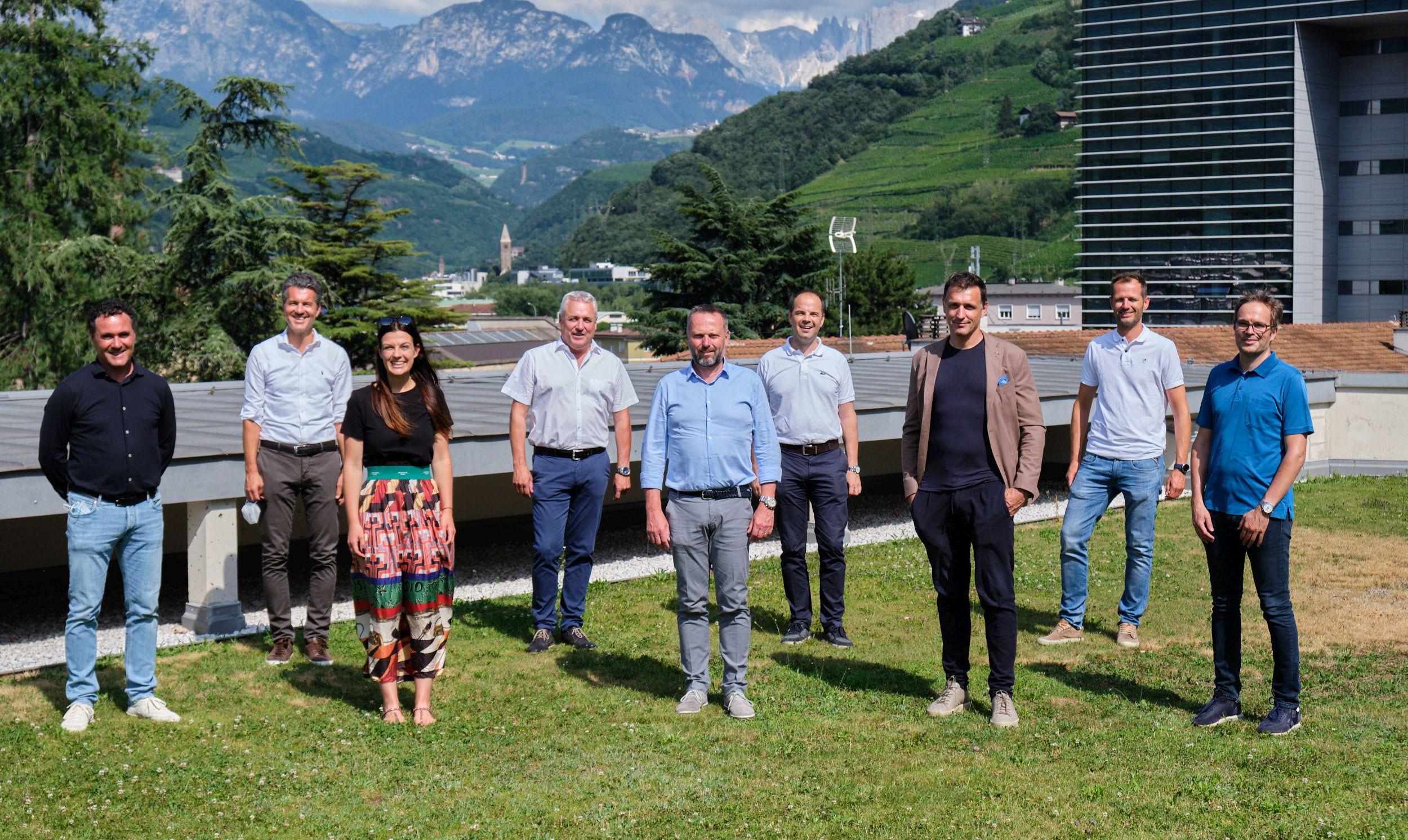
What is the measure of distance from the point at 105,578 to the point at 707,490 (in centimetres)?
305

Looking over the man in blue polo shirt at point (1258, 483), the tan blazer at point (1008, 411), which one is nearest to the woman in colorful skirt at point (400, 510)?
the tan blazer at point (1008, 411)

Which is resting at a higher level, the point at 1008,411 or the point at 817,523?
the point at 1008,411

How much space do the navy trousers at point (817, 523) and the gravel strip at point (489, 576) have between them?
1.88m

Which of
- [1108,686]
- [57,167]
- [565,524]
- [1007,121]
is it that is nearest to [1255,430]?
[1108,686]

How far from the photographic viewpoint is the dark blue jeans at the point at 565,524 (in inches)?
295

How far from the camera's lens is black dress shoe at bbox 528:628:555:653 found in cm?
764

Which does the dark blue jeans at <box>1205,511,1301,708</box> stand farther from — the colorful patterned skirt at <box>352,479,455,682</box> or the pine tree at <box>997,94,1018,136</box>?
the pine tree at <box>997,94,1018,136</box>

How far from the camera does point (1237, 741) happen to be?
5617 millimetres

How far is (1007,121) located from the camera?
175375 mm

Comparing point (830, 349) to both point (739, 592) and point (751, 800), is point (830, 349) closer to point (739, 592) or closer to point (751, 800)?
point (739, 592)

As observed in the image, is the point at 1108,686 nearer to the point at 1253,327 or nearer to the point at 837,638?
the point at 837,638

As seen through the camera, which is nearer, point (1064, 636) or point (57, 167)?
point (1064, 636)

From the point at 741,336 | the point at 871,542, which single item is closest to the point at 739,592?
the point at 871,542

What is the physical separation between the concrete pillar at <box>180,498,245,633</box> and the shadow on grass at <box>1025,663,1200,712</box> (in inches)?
206
